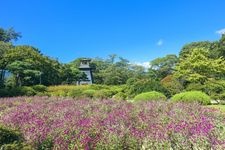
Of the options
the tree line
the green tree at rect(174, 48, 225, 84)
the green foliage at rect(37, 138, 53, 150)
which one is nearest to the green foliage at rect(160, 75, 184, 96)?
the tree line

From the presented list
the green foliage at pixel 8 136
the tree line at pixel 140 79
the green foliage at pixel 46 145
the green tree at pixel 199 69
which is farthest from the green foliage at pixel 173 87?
the green foliage at pixel 8 136

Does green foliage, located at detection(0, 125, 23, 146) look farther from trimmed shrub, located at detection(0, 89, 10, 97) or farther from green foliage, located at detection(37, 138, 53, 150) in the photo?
trimmed shrub, located at detection(0, 89, 10, 97)

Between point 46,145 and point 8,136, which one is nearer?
point 8,136

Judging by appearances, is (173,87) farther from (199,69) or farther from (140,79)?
(140,79)

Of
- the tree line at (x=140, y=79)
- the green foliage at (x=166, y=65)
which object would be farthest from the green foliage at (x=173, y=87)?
the green foliage at (x=166, y=65)

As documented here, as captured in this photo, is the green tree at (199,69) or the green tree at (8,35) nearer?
the green tree at (199,69)

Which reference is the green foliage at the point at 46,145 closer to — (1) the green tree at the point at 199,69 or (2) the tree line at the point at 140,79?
(2) the tree line at the point at 140,79

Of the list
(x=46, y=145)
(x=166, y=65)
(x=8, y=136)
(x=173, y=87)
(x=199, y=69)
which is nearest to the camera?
(x=8, y=136)

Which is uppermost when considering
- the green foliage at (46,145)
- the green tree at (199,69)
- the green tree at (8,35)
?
the green tree at (8,35)

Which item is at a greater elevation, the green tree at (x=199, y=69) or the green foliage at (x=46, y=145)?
the green tree at (x=199, y=69)

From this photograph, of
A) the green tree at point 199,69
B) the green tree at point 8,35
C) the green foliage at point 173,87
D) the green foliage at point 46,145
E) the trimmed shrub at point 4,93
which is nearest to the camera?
the green foliage at point 46,145

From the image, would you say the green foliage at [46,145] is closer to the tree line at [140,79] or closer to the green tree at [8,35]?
the tree line at [140,79]

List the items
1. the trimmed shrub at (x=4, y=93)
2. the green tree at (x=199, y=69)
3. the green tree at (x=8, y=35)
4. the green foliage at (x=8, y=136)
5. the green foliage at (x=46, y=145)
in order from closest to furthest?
the green foliage at (x=8, y=136) < the green foliage at (x=46, y=145) < the trimmed shrub at (x=4, y=93) < the green tree at (x=199, y=69) < the green tree at (x=8, y=35)

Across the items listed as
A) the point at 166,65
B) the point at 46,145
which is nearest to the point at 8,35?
the point at 166,65
